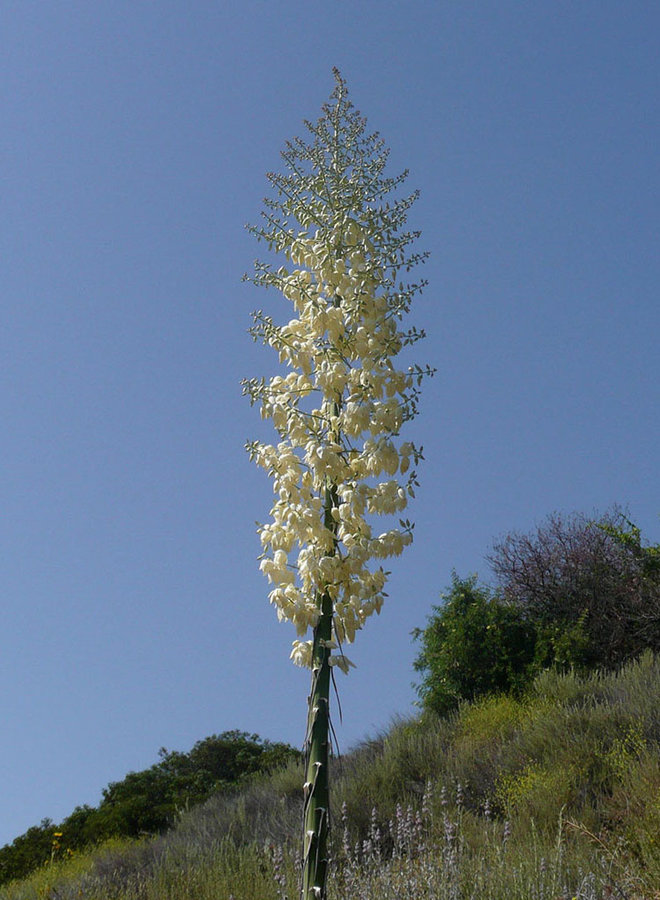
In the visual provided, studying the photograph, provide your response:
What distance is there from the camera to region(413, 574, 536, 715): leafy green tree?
11.0m

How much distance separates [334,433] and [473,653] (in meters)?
8.06

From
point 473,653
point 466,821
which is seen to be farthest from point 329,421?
point 473,653

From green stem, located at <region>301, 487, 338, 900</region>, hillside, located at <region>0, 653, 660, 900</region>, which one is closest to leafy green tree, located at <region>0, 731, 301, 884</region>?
hillside, located at <region>0, 653, 660, 900</region>

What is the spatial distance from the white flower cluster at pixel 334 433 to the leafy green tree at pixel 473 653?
7788mm

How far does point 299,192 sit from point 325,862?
123 inches

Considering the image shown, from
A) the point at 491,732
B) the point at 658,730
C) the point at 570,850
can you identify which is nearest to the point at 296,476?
the point at 570,850

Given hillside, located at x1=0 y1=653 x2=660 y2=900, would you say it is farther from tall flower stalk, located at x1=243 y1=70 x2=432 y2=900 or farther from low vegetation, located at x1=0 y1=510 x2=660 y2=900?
tall flower stalk, located at x1=243 y1=70 x2=432 y2=900

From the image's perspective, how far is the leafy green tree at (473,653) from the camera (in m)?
11.0

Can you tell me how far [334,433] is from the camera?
3.70m

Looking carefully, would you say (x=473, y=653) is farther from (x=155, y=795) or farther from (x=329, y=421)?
(x=329, y=421)

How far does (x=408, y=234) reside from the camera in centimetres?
417

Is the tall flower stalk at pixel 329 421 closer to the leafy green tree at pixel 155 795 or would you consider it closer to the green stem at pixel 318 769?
the green stem at pixel 318 769

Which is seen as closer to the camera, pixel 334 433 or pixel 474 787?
pixel 334 433

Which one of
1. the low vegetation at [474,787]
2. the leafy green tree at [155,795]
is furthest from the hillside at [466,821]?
the leafy green tree at [155,795]
